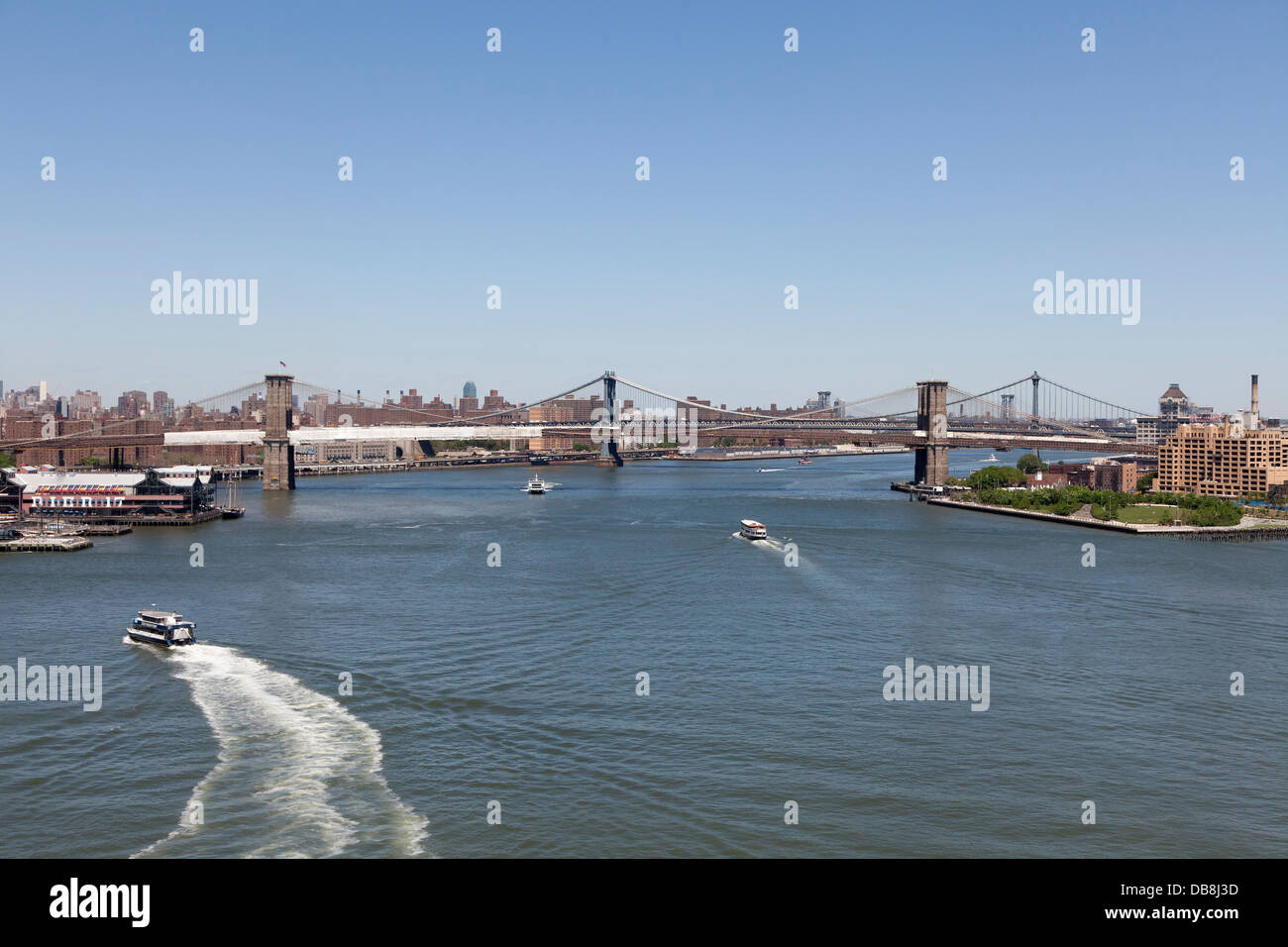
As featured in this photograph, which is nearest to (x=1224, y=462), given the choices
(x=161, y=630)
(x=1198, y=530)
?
(x=1198, y=530)

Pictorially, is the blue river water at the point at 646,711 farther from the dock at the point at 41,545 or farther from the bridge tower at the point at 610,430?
the bridge tower at the point at 610,430

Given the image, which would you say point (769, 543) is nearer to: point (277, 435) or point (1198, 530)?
point (1198, 530)

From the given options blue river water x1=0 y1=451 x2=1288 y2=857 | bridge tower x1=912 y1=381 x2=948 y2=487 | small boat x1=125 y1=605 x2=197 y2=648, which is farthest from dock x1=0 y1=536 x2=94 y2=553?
bridge tower x1=912 y1=381 x2=948 y2=487

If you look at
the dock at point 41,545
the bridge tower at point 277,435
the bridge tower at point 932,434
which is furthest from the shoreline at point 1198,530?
the bridge tower at point 277,435
